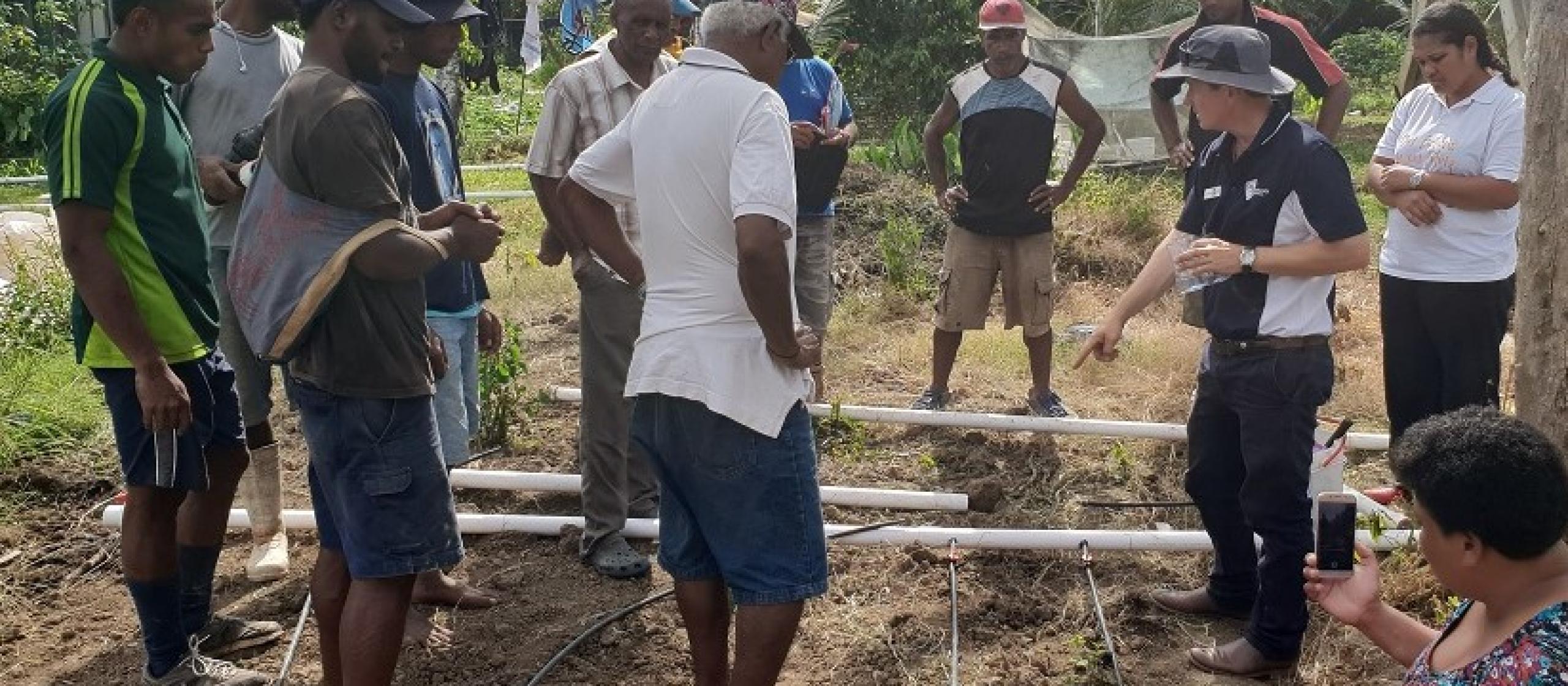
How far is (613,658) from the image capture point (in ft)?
14.4

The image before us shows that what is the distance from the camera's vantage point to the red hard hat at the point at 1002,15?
21.3 feet

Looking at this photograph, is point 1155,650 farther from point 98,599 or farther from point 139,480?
point 98,599

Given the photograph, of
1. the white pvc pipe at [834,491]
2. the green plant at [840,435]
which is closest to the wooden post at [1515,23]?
the green plant at [840,435]

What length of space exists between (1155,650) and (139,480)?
2997 millimetres

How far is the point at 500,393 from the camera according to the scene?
618 cm

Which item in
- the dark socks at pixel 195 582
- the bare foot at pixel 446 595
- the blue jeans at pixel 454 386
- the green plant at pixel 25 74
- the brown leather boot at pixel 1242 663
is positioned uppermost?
the blue jeans at pixel 454 386

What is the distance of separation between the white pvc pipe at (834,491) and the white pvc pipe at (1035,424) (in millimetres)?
537

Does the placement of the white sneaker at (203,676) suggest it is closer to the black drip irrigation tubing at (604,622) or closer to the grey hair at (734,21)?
the black drip irrigation tubing at (604,622)

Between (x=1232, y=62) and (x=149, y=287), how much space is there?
3001mm

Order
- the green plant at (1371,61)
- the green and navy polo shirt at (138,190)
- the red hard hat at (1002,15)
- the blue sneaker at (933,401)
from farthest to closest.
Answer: the green plant at (1371,61) → the blue sneaker at (933,401) → the red hard hat at (1002,15) → the green and navy polo shirt at (138,190)

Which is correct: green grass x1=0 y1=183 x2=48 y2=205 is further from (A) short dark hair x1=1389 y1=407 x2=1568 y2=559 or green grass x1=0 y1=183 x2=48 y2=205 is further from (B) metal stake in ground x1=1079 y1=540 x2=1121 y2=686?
(A) short dark hair x1=1389 y1=407 x2=1568 y2=559

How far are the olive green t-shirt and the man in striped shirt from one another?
4.24 feet

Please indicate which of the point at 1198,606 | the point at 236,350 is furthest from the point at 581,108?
the point at 1198,606

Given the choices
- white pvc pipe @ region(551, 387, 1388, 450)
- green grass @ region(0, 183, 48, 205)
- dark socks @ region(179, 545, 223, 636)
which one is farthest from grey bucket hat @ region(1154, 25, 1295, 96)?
green grass @ region(0, 183, 48, 205)
